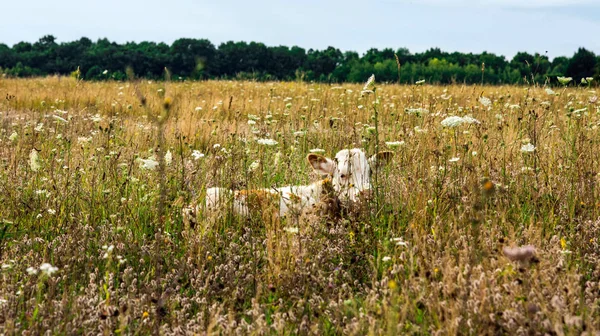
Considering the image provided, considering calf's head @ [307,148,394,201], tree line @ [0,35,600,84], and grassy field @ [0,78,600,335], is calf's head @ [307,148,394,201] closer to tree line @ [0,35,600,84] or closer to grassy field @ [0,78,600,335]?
grassy field @ [0,78,600,335]

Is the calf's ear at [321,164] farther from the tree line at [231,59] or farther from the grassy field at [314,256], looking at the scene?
the tree line at [231,59]

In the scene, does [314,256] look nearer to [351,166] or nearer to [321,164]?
[351,166]

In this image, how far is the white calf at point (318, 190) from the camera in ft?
15.2

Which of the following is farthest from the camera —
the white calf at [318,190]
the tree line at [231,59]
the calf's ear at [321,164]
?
the tree line at [231,59]

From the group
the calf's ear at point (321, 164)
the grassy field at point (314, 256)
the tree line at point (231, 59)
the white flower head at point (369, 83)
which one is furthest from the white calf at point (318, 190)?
the tree line at point (231, 59)

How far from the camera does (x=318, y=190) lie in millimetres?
5230

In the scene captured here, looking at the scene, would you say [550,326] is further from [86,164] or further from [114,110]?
[114,110]

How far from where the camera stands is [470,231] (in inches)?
157

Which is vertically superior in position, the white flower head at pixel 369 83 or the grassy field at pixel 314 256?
the white flower head at pixel 369 83

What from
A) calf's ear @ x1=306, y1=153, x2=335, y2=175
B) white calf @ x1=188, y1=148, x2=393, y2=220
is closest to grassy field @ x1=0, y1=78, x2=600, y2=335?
white calf @ x1=188, y1=148, x2=393, y2=220

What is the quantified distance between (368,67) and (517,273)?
194 feet

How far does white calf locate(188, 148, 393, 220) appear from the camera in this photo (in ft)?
15.2

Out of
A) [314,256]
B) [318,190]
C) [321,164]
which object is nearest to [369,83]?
[318,190]

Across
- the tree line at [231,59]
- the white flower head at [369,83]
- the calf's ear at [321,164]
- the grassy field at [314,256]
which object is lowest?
the grassy field at [314,256]
